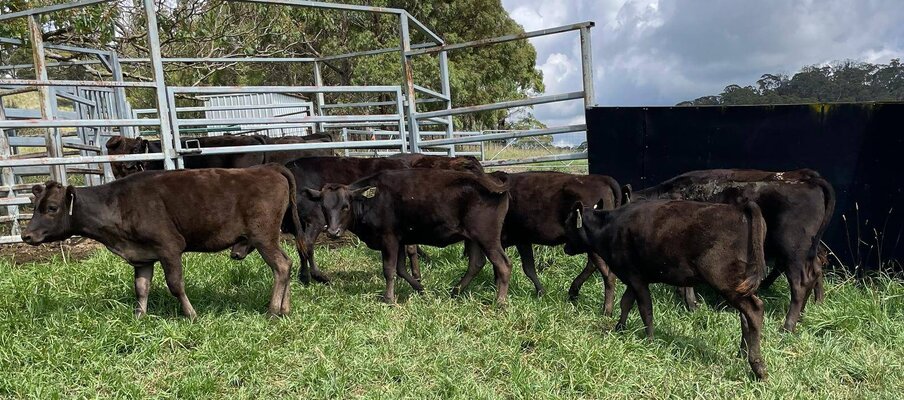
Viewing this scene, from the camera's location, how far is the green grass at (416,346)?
393 cm

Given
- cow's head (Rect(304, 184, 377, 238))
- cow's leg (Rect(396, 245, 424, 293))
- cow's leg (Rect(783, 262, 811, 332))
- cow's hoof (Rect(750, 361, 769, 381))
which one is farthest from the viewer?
cow's leg (Rect(396, 245, 424, 293))

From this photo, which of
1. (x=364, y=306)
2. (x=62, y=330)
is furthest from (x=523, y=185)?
(x=62, y=330)

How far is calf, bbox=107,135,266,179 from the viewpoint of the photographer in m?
8.88

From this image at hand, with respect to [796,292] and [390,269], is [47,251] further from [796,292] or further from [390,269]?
[796,292]

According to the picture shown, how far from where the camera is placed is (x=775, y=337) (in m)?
4.73

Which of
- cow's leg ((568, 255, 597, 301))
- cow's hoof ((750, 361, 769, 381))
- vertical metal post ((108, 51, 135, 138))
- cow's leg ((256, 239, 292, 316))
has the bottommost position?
cow's hoof ((750, 361, 769, 381))

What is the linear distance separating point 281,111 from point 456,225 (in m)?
12.3

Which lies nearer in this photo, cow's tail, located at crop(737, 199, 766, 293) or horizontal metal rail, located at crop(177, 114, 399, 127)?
cow's tail, located at crop(737, 199, 766, 293)

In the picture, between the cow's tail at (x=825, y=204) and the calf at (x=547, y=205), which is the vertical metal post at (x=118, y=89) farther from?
the cow's tail at (x=825, y=204)

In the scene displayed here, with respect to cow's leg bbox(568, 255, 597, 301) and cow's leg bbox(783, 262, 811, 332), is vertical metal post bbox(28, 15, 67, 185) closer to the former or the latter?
cow's leg bbox(568, 255, 597, 301)

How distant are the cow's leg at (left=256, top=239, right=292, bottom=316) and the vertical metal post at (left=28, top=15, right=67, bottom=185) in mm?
4533

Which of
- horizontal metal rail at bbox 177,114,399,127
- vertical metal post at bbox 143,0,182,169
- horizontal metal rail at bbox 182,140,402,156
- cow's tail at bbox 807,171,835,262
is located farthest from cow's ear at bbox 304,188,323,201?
cow's tail at bbox 807,171,835,262

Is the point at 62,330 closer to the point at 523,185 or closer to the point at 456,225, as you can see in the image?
the point at 456,225

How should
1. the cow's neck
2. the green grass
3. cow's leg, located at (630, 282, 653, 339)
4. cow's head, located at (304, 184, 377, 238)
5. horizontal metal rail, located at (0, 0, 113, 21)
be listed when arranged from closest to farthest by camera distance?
the green grass
cow's leg, located at (630, 282, 653, 339)
the cow's neck
cow's head, located at (304, 184, 377, 238)
horizontal metal rail, located at (0, 0, 113, 21)
